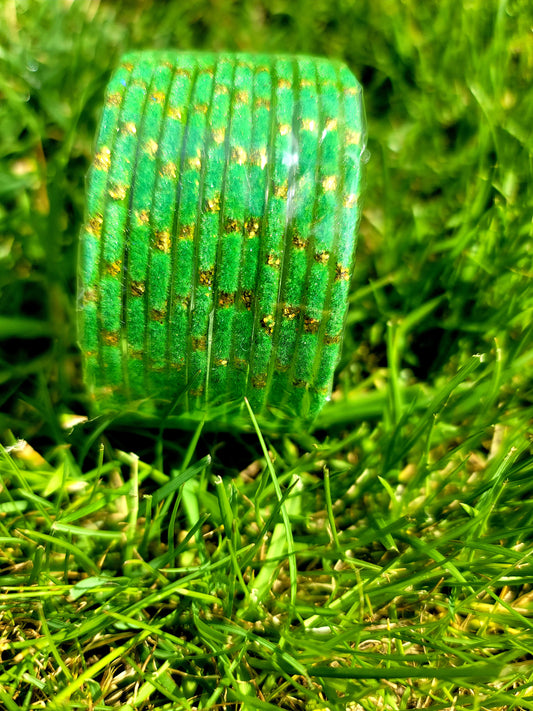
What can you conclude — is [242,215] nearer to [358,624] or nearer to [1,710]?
[358,624]

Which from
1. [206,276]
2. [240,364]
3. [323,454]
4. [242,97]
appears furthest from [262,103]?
[323,454]

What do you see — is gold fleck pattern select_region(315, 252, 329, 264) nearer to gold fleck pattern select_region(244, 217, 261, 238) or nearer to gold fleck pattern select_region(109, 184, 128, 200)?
gold fleck pattern select_region(244, 217, 261, 238)

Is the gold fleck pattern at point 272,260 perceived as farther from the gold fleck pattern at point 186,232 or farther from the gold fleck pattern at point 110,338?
the gold fleck pattern at point 110,338

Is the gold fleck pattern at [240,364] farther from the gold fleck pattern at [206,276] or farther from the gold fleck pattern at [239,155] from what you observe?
the gold fleck pattern at [239,155]

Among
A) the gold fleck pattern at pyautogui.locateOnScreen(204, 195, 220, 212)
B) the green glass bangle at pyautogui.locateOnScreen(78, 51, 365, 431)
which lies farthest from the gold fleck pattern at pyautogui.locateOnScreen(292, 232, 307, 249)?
the gold fleck pattern at pyautogui.locateOnScreen(204, 195, 220, 212)

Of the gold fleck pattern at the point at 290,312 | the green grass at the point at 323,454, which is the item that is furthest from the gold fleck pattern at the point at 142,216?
the green grass at the point at 323,454

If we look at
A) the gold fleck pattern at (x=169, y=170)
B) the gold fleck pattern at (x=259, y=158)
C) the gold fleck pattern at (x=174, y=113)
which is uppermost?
the gold fleck pattern at (x=174, y=113)

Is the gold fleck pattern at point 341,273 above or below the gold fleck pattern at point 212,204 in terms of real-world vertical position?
below
